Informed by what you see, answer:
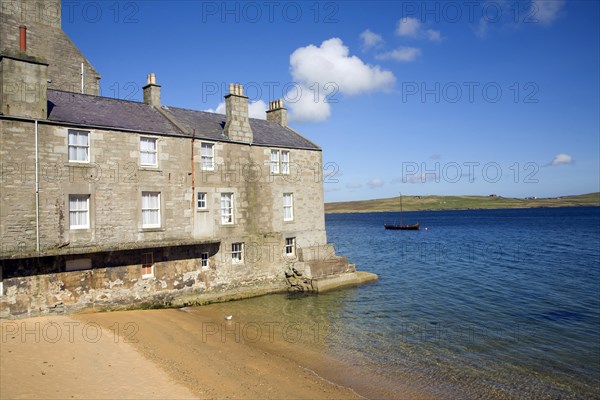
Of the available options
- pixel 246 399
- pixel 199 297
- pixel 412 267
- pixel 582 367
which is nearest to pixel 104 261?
pixel 199 297

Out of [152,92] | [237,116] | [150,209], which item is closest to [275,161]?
[237,116]

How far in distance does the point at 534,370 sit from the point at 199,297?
51.1 feet

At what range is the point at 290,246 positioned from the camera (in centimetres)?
2817

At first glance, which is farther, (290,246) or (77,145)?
(290,246)

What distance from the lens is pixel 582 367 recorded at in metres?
16.1

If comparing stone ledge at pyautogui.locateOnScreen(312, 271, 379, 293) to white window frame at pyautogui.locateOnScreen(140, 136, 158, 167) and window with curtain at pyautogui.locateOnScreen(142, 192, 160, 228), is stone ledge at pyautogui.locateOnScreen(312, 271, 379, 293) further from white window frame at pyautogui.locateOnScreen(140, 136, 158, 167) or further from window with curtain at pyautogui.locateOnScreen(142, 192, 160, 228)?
white window frame at pyautogui.locateOnScreen(140, 136, 158, 167)

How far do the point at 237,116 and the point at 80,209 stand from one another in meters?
10.3

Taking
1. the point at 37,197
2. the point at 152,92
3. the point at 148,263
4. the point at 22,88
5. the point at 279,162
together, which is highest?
the point at 152,92

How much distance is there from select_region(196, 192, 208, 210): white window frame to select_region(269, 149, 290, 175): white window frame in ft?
17.3

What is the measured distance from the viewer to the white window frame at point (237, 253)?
24875 millimetres

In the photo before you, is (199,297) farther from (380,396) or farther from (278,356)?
(380,396)

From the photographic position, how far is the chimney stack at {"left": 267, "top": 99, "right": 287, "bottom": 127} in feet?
107

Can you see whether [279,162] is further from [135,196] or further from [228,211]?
[135,196]

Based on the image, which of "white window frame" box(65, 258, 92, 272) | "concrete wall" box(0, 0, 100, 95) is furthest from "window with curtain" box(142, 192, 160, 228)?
"concrete wall" box(0, 0, 100, 95)
